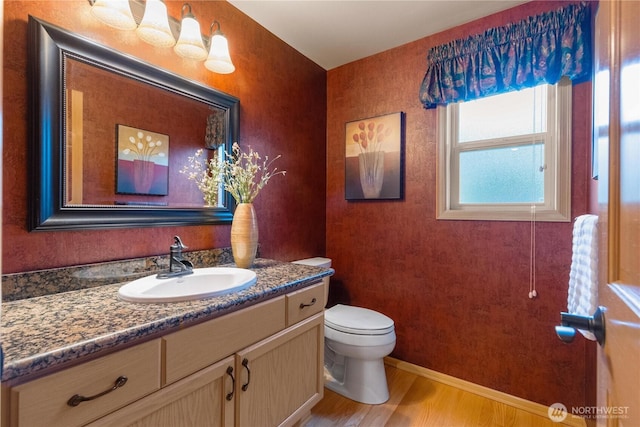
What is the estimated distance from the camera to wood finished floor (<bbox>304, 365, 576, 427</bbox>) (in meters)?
1.65

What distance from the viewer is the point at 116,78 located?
1311 millimetres

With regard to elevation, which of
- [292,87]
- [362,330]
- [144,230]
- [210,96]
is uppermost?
[292,87]

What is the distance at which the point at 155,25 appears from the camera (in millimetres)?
1323

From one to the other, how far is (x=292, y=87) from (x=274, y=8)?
0.52 meters

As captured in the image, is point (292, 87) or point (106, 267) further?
point (292, 87)

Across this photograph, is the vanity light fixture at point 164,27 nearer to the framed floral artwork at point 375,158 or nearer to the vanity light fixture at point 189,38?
the vanity light fixture at point 189,38

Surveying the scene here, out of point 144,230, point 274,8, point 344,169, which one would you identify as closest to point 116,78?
point 144,230

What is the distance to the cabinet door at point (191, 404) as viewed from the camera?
33.0 inches

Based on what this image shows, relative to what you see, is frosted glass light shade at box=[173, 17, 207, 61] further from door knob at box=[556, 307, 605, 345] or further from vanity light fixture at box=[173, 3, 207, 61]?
door knob at box=[556, 307, 605, 345]

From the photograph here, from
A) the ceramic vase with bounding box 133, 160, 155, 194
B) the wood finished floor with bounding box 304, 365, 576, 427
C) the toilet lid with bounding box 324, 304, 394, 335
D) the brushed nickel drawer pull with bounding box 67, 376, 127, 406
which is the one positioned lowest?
the wood finished floor with bounding box 304, 365, 576, 427

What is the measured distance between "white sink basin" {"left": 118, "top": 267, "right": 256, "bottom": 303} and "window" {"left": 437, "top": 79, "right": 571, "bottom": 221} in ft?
4.59

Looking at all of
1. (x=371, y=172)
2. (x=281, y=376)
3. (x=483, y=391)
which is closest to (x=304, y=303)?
(x=281, y=376)

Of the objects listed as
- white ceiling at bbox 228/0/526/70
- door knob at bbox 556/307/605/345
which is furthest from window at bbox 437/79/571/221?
door knob at bbox 556/307/605/345

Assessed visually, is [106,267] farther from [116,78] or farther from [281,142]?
[281,142]
